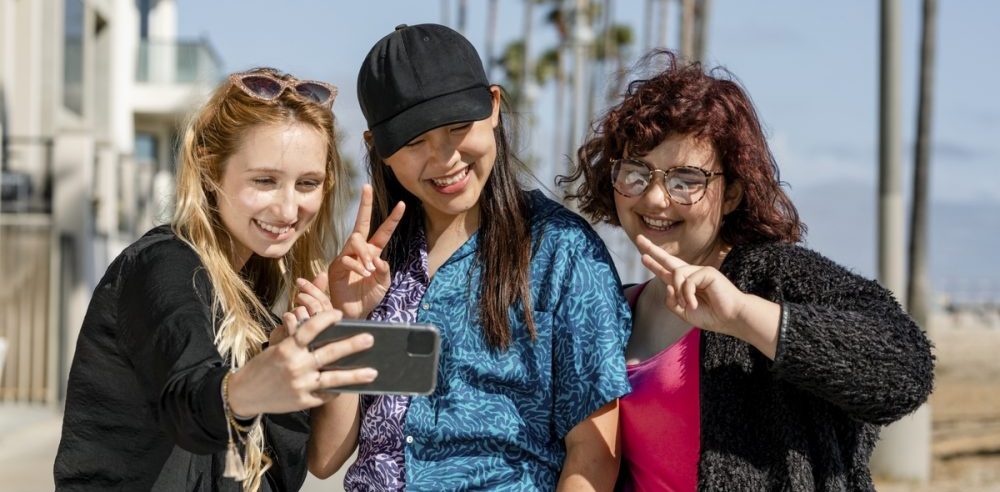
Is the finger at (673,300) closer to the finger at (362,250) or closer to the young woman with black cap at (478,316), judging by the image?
the young woman with black cap at (478,316)

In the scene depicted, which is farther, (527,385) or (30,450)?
(30,450)

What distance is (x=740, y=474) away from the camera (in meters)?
3.20

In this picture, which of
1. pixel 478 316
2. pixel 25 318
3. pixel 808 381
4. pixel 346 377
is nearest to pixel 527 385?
pixel 478 316

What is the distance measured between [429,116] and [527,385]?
69 cm

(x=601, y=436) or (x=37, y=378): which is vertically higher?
(x=601, y=436)

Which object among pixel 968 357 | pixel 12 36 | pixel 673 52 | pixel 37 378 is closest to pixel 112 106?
pixel 12 36

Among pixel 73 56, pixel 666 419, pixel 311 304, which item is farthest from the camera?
pixel 73 56

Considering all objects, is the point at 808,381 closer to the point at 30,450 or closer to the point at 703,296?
the point at 703,296

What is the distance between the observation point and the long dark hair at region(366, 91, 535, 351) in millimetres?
3285

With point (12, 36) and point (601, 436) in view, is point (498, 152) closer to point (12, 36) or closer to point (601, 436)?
point (601, 436)

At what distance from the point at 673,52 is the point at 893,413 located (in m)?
1.15

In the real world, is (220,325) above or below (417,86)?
below

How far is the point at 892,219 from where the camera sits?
1089cm

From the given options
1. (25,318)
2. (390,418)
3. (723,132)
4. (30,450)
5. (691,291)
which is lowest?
(30,450)
